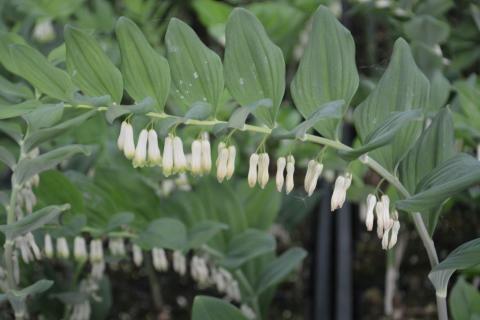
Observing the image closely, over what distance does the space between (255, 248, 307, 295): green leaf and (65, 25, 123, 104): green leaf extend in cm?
46

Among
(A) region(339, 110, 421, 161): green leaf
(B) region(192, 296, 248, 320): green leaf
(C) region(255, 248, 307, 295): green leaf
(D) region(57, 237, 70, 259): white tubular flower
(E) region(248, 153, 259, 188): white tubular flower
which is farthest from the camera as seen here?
(C) region(255, 248, 307, 295): green leaf

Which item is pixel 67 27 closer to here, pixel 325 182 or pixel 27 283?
pixel 27 283

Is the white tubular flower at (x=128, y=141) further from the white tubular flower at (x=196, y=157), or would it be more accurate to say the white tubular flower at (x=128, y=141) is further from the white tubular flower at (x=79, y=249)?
the white tubular flower at (x=79, y=249)

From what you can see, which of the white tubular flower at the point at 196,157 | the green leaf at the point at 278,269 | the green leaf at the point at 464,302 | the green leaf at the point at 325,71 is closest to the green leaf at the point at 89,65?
the white tubular flower at the point at 196,157

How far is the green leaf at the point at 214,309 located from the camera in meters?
0.92

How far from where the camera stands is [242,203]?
1339mm

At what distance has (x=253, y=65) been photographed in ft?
2.68

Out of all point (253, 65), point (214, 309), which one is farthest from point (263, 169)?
point (214, 309)

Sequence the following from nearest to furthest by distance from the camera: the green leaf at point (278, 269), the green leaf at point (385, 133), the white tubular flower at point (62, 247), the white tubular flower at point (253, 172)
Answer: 1. the green leaf at point (385, 133)
2. the white tubular flower at point (253, 172)
3. the white tubular flower at point (62, 247)
4. the green leaf at point (278, 269)

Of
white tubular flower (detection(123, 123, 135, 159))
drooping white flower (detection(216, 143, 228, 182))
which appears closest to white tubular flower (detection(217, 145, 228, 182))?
drooping white flower (detection(216, 143, 228, 182))

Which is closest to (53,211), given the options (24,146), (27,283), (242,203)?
(24,146)

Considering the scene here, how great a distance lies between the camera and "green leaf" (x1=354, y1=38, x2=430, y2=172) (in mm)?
829

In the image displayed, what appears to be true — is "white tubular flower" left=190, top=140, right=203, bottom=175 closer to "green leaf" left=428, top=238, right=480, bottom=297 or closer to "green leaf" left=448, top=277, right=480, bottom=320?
"green leaf" left=428, top=238, right=480, bottom=297

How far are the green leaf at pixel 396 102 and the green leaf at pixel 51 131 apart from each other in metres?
0.31
